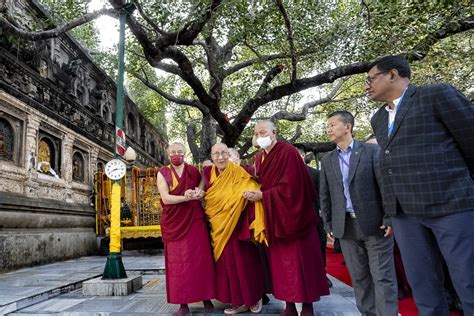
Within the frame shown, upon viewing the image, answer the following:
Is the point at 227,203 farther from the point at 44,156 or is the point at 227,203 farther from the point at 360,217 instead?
the point at 44,156

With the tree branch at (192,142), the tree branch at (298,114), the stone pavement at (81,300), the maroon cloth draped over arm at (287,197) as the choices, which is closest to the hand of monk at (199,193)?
the maroon cloth draped over arm at (287,197)

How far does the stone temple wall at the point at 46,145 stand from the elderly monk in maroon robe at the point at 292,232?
17.4 ft

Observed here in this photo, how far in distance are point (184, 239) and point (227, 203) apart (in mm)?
587

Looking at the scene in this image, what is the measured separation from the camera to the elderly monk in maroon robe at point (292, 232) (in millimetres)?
3324

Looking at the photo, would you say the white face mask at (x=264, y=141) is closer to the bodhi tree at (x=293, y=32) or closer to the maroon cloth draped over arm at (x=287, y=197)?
the maroon cloth draped over arm at (x=287, y=197)

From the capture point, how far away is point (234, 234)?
3799 mm

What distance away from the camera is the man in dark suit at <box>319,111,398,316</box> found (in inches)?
109

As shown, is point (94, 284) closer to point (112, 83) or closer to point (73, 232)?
point (73, 232)

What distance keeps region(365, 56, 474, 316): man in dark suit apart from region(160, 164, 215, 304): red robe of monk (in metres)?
2.10

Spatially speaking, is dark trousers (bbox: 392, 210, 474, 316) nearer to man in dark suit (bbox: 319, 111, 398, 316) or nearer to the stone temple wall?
man in dark suit (bbox: 319, 111, 398, 316)

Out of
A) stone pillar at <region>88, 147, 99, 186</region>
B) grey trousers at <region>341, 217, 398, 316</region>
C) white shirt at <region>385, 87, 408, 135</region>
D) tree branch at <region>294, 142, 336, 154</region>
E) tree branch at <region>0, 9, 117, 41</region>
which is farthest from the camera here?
tree branch at <region>294, 142, 336, 154</region>

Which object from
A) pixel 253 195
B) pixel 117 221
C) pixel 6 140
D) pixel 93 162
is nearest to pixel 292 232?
pixel 253 195

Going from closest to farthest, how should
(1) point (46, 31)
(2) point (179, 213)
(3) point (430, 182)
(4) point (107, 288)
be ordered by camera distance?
(3) point (430, 182)
(2) point (179, 213)
(4) point (107, 288)
(1) point (46, 31)

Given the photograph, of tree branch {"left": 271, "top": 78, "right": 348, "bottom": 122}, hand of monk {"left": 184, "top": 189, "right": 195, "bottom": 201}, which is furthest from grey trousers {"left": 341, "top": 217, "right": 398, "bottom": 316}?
tree branch {"left": 271, "top": 78, "right": 348, "bottom": 122}
